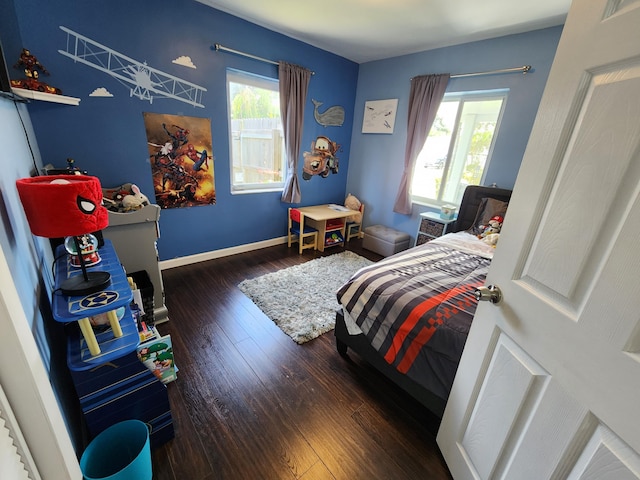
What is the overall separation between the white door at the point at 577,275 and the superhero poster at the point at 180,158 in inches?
110

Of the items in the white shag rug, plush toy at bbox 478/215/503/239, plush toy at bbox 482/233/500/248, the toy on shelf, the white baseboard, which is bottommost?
the white shag rug

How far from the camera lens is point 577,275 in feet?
2.22

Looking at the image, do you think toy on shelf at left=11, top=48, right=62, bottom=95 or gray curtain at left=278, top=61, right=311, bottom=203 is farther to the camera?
gray curtain at left=278, top=61, right=311, bottom=203

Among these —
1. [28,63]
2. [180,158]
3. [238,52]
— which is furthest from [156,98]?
[238,52]

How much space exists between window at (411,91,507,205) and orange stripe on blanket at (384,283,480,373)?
221 cm

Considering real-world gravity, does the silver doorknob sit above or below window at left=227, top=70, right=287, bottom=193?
below

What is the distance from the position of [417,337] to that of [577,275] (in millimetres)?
823

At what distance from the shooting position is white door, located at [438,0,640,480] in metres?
0.57

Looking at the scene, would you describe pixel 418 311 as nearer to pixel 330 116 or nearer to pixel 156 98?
pixel 156 98

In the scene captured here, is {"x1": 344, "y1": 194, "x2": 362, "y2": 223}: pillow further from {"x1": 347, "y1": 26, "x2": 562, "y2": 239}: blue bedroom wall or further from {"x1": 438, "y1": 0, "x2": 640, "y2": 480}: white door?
{"x1": 438, "y1": 0, "x2": 640, "y2": 480}: white door

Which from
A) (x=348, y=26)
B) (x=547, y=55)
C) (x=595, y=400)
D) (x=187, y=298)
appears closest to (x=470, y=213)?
(x=547, y=55)

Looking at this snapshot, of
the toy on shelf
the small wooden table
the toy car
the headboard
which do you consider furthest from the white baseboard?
the headboard

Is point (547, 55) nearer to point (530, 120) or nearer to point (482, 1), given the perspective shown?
point (530, 120)

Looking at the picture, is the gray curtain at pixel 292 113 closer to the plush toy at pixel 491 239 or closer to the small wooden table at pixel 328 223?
the small wooden table at pixel 328 223
